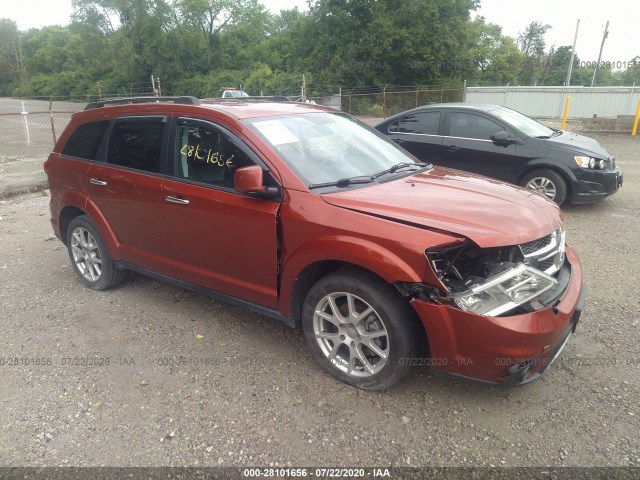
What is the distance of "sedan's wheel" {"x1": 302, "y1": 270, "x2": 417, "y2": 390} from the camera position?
2.67 metres

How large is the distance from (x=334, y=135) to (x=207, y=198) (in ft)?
3.69

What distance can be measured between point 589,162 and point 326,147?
4.90m

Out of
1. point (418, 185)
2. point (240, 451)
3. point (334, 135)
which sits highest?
point (334, 135)

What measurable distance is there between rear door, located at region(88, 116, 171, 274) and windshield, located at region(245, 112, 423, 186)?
1.00 metres

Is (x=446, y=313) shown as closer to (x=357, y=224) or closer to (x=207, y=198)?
(x=357, y=224)

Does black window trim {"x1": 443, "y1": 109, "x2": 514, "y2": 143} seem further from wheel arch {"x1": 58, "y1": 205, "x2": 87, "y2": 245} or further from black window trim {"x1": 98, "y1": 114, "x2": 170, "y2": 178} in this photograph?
wheel arch {"x1": 58, "y1": 205, "x2": 87, "y2": 245}

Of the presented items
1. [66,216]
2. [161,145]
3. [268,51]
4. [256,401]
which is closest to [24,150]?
A: [66,216]

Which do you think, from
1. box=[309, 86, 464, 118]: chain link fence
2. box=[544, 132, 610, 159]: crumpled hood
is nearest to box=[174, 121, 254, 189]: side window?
box=[544, 132, 610, 159]: crumpled hood

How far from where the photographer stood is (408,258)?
8.27 feet

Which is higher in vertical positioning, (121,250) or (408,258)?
(408,258)

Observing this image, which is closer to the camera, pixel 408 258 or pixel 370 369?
pixel 408 258

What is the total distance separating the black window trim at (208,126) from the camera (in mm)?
3145

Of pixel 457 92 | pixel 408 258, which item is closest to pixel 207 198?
pixel 408 258

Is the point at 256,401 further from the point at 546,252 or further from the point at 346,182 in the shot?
the point at 546,252
